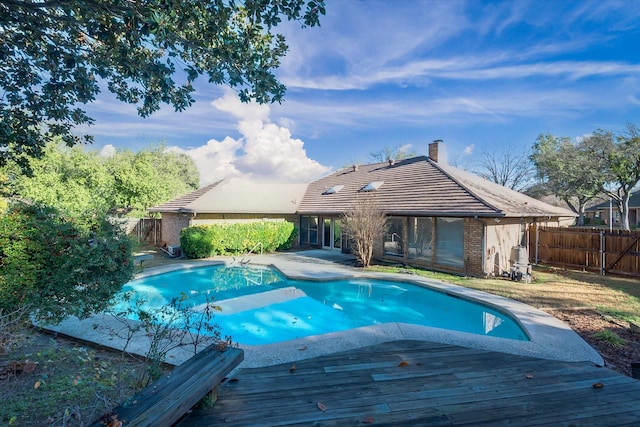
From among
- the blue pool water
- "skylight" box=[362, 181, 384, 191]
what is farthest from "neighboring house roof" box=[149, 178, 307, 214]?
the blue pool water

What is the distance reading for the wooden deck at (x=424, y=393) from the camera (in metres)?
3.05

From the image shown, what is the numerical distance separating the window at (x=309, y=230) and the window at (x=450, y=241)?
343 inches

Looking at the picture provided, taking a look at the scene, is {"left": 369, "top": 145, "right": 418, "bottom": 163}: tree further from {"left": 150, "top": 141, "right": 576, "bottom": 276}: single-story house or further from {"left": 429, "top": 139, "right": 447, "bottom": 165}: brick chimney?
{"left": 429, "top": 139, "right": 447, "bottom": 165}: brick chimney

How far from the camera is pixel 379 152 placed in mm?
42812

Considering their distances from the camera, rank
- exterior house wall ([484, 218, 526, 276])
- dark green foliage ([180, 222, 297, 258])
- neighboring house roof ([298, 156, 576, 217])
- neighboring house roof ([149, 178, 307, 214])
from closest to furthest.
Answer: exterior house wall ([484, 218, 526, 276]) < neighboring house roof ([298, 156, 576, 217]) < dark green foliage ([180, 222, 297, 258]) < neighboring house roof ([149, 178, 307, 214])

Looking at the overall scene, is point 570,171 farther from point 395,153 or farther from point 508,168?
point 395,153

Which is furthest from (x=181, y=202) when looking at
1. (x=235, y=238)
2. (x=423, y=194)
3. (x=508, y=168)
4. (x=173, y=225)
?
(x=508, y=168)

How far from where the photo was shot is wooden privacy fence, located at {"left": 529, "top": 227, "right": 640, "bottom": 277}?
1142 centimetres

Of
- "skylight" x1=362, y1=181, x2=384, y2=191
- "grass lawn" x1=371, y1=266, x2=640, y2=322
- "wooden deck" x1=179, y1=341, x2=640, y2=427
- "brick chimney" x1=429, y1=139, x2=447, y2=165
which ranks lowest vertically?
"grass lawn" x1=371, y1=266, x2=640, y2=322

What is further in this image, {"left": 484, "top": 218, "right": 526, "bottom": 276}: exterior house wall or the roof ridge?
{"left": 484, "top": 218, "right": 526, "bottom": 276}: exterior house wall

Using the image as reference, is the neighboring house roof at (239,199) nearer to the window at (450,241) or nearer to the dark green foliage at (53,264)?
the window at (450,241)

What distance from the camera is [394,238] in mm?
15164

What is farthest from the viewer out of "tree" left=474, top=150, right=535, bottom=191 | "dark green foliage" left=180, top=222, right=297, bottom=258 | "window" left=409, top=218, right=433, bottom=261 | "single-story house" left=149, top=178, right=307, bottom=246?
"tree" left=474, top=150, right=535, bottom=191

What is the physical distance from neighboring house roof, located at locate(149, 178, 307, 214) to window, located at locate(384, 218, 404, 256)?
274 inches
